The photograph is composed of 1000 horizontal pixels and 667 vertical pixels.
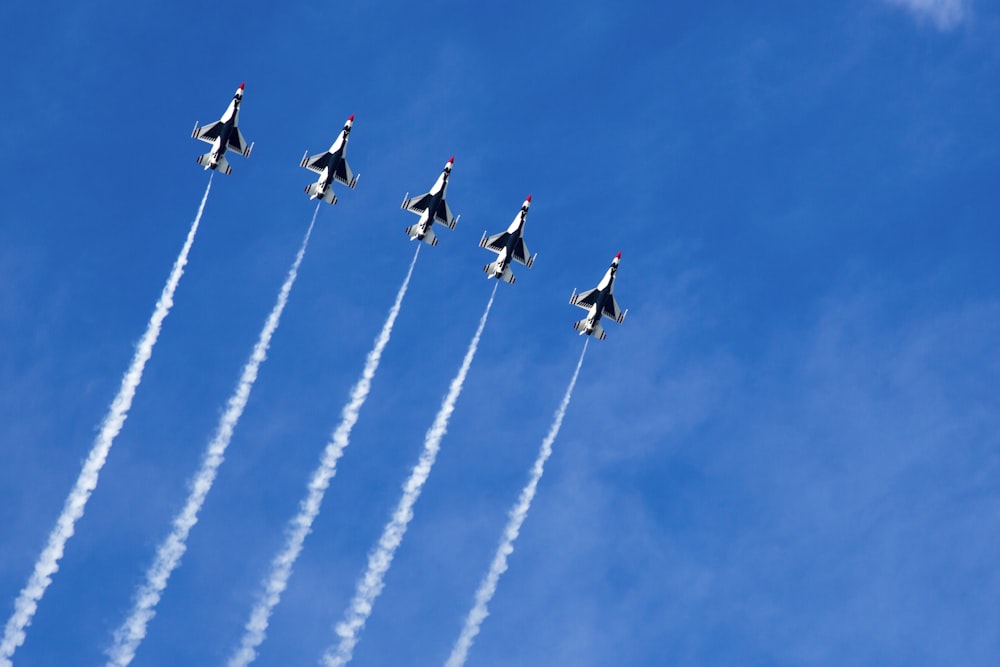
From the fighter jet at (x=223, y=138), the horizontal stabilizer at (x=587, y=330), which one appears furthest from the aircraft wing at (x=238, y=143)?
the horizontal stabilizer at (x=587, y=330)

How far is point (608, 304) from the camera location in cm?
14750

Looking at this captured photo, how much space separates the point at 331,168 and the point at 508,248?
18.3 meters

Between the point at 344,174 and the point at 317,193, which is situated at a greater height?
the point at 344,174

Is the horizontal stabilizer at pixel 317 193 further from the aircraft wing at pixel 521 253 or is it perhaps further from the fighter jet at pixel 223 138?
the aircraft wing at pixel 521 253

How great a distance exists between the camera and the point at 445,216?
14662 centimetres

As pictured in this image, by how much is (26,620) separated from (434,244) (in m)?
49.9

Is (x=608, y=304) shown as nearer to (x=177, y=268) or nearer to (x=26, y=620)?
(x=177, y=268)

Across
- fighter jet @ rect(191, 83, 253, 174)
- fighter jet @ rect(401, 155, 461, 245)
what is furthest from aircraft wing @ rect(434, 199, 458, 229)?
fighter jet @ rect(191, 83, 253, 174)

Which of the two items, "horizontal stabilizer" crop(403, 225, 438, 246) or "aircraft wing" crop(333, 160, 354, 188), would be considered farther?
"aircraft wing" crop(333, 160, 354, 188)

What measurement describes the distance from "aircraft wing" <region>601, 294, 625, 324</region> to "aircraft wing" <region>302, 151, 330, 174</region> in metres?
29.8

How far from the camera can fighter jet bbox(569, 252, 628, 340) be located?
477 feet

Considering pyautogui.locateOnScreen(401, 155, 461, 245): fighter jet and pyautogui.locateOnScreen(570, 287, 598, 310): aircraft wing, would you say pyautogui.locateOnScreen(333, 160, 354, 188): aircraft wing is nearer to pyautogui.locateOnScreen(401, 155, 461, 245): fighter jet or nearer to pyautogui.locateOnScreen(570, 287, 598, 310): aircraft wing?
pyautogui.locateOnScreen(401, 155, 461, 245): fighter jet

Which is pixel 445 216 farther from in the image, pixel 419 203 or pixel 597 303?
pixel 597 303

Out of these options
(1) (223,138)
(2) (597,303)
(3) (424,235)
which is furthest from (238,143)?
(2) (597,303)
